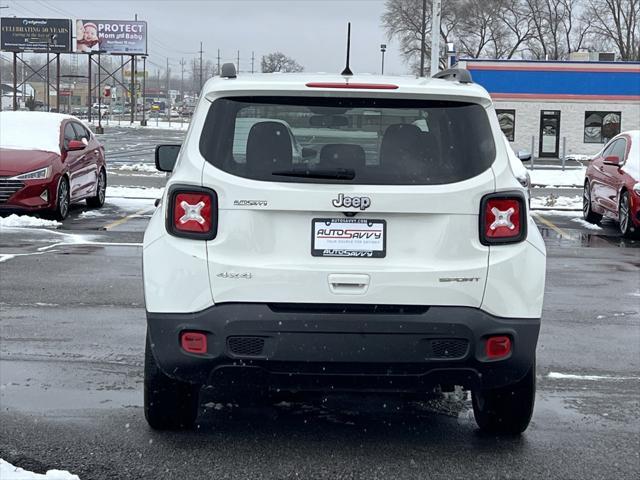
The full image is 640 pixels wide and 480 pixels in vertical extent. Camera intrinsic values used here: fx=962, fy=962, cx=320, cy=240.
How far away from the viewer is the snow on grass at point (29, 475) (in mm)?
4133

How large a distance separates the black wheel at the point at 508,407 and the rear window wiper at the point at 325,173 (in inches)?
53.3

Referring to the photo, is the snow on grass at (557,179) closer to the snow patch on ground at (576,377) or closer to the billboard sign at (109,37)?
the snow patch on ground at (576,377)

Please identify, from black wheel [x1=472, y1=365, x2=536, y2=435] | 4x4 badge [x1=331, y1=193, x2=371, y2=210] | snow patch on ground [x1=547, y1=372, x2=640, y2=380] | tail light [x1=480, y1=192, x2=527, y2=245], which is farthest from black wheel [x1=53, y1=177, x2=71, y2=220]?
tail light [x1=480, y1=192, x2=527, y2=245]

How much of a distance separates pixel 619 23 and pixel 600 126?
131ft

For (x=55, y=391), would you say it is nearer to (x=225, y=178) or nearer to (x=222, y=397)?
(x=222, y=397)

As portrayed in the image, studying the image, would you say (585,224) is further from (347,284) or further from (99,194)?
(347,284)

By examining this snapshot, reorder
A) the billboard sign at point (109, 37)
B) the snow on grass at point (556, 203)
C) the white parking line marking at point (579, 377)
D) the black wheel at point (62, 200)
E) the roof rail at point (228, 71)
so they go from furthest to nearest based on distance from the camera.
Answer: the billboard sign at point (109, 37), the snow on grass at point (556, 203), the black wheel at point (62, 200), the white parking line marking at point (579, 377), the roof rail at point (228, 71)

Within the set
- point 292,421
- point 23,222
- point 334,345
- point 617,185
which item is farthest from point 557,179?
point 334,345

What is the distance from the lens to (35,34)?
70.2 metres

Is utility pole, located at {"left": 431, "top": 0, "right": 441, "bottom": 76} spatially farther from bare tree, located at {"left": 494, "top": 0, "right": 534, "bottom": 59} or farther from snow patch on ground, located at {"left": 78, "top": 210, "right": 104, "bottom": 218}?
bare tree, located at {"left": 494, "top": 0, "right": 534, "bottom": 59}

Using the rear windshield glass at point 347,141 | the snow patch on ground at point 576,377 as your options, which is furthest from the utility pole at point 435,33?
the rear windshield glass at point 347,141

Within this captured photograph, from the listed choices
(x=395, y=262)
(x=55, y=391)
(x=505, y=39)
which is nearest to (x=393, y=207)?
(x=395, y=262)

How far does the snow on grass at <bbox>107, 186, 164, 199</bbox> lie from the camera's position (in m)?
19.0

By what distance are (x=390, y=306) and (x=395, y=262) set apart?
0.64 feet
